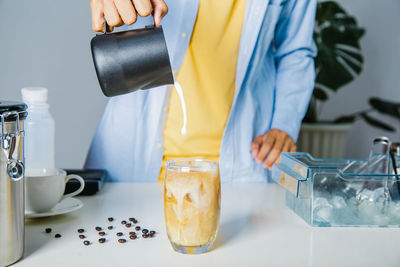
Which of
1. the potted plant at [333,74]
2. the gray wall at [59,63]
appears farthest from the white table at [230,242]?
the potted plant at [333,74]

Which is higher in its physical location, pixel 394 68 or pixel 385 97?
pixel 394 68

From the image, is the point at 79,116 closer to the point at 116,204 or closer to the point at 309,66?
the point at 309,66

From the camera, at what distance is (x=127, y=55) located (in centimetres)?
89

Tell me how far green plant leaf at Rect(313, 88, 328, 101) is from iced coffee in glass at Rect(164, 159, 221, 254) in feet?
7.90

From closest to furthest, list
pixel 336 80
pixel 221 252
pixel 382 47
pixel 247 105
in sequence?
pixel 221 252 < pixel 247 105 < pixel 336 80 < pixel 382 47

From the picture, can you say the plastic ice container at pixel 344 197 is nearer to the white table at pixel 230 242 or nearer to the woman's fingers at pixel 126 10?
the white table at pixel 230 242

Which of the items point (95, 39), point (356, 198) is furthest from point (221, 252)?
point (95, 39)

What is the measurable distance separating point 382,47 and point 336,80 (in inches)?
23.2

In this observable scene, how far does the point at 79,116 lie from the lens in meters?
2.90

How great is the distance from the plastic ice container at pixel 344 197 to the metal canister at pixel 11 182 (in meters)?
0.53

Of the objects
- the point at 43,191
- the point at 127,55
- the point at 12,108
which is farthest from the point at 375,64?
the point at 12,108

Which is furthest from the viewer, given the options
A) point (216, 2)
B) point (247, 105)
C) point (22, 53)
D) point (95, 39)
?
point (22, 53)

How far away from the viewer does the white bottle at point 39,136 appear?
1.07 meters

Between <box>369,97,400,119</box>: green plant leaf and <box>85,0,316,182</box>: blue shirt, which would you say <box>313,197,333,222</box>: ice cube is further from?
<box>369,97,400,119</box>: green plant leaf
